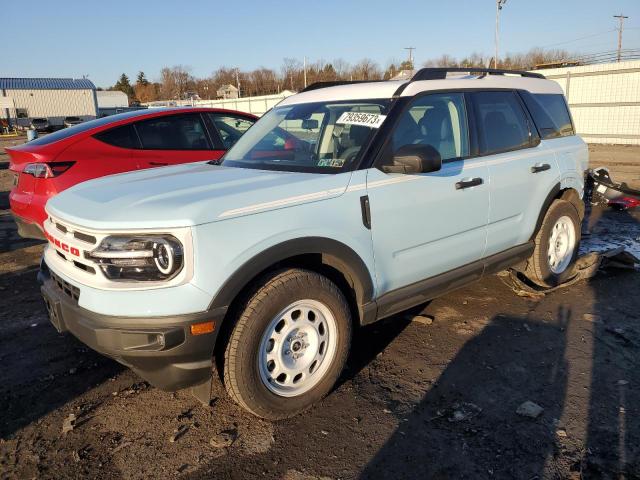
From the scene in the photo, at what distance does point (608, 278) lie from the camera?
5129 millimetres

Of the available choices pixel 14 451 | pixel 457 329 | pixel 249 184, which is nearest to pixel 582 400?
pixel 457 329

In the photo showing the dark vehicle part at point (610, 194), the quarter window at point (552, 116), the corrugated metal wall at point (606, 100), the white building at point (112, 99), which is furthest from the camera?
the white building at point (112, 99)

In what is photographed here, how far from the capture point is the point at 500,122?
168 inches

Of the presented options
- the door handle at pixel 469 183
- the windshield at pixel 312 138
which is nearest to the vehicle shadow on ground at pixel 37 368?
the windshield at pixel 312 138

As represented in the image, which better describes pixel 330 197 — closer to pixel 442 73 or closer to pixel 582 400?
pixel 442 73

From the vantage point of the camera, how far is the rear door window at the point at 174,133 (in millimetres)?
5852

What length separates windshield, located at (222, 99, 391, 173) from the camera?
332 centimetres

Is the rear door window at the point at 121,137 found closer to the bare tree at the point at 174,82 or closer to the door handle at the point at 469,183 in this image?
the door handle at the point at 469,183

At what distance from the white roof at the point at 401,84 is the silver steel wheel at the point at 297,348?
162cm

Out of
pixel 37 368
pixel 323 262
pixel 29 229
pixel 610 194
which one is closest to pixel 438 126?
pixel 323 262

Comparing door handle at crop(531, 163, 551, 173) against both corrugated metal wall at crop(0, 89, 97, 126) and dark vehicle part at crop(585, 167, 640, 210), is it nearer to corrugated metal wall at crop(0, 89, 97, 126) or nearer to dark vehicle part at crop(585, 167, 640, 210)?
dark vehicle part at crop(585, 167, 640, 210)

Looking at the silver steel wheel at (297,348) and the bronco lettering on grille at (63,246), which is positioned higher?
the bronco lettering on grille at (63,246)

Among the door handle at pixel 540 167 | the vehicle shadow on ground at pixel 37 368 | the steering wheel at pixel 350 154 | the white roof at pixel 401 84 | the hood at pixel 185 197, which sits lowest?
the vehicle shadow on ground at pixel 37 368

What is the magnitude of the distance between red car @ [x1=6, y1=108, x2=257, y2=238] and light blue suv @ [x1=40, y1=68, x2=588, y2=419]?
198 cm
